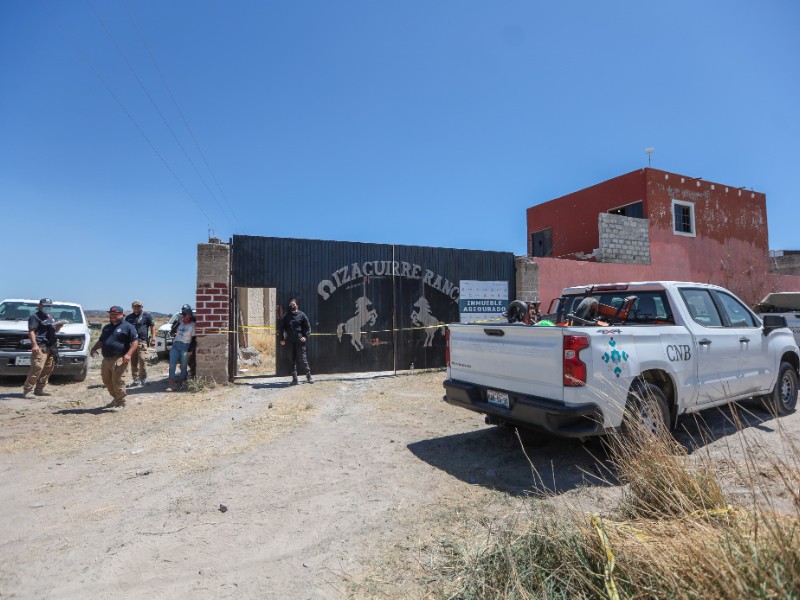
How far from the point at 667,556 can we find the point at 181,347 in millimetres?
8919

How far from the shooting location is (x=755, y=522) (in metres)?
1.77

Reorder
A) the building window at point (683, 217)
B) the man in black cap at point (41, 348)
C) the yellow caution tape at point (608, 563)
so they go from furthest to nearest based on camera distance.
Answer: the building window at point (683, 217)
the man in black cap at point (41, 348)
the yellow caution tape at point (608, 563)

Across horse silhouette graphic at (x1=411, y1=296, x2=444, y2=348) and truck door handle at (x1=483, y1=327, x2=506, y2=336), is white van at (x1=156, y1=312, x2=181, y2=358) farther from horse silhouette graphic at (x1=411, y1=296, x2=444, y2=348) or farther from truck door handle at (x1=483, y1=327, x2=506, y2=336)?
truck door handle at (x1=483, y1=327, x2=506, y2=336)

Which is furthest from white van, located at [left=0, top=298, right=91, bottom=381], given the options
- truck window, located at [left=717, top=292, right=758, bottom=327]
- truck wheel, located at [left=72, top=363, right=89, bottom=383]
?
truck window, located at [left=717, top=292, right=758, bottom=327]

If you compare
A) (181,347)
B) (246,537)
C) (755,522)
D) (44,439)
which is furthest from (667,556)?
(181,347)

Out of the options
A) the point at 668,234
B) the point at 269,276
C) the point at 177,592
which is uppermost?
the point at 668,234

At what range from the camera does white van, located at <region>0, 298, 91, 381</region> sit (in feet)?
30.1

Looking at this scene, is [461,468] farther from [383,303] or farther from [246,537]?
[383,303]

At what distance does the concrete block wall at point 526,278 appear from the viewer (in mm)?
12430

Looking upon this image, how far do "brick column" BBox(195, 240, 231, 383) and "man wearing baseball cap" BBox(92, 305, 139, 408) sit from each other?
1.73 meters

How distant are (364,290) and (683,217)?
15074mm

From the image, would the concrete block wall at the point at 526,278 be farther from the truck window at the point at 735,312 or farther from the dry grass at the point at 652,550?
the dry grass at the point at 652,550

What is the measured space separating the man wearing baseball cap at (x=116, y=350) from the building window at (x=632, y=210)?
17.3 meters

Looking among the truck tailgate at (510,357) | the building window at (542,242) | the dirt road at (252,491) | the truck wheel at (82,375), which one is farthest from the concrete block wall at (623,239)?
the truck wheel at (82,375)
